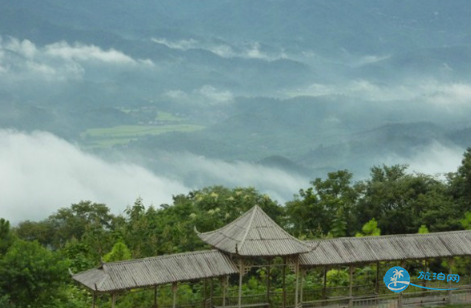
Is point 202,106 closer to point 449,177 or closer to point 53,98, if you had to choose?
point 53,98

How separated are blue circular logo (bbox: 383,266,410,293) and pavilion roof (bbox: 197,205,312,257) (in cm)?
366

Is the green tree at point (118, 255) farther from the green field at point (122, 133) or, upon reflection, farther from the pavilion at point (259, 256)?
the green field at point (122, 133)

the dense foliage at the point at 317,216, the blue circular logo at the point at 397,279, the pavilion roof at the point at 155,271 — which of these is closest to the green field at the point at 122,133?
the dense foliage at the point at 317,216

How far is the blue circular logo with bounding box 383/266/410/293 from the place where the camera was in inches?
872

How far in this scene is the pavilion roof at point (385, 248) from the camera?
20844 millimetres

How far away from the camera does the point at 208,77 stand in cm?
19225

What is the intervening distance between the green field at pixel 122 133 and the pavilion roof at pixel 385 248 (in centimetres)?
11831

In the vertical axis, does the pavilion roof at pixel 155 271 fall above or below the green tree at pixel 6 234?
below

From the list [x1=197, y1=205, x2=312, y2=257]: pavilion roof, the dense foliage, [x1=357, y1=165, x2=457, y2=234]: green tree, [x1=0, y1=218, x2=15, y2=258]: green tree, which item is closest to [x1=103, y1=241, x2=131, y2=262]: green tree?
the dense foliage

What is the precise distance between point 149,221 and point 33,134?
4371 inches

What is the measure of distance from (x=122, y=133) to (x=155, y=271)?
13382 centimetres

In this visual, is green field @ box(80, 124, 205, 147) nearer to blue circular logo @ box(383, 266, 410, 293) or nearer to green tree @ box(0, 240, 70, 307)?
blue circular logo @ box(383, 266, 410, 293)

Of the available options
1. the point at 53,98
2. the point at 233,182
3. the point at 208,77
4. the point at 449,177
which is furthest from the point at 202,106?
the point at 449,177

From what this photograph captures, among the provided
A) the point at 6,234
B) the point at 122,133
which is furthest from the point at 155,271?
the point at 122,133
